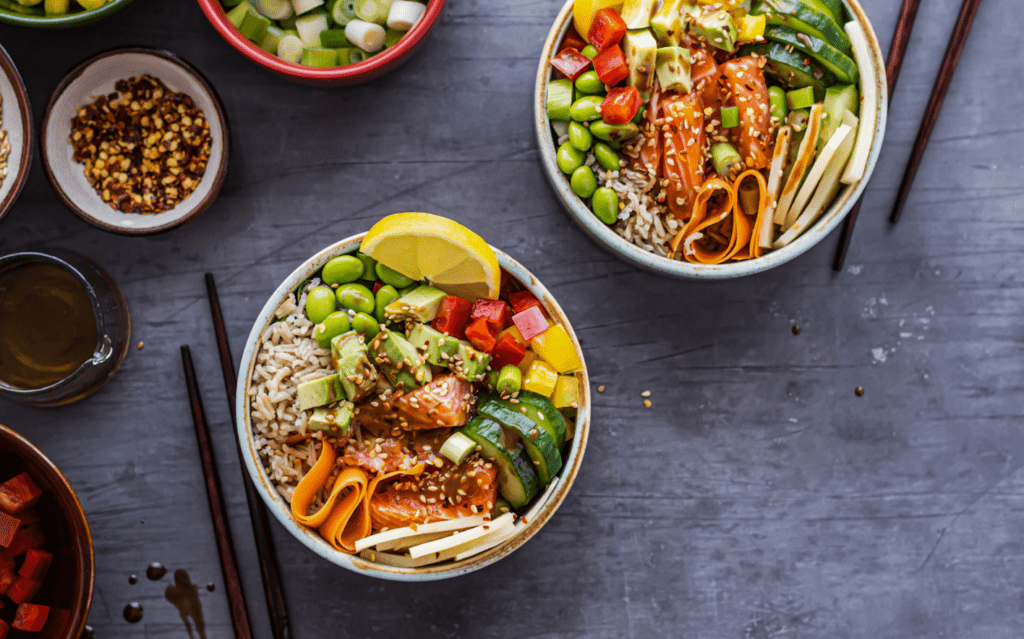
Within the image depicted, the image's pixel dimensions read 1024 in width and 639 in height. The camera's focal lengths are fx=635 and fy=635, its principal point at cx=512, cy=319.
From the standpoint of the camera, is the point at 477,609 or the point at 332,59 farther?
the point at 477,609

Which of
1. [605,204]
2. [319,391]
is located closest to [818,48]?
[605,204]

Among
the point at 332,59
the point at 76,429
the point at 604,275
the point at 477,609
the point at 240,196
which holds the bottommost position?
the point at 477,609

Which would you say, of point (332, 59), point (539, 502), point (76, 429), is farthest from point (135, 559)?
point (332, 59)

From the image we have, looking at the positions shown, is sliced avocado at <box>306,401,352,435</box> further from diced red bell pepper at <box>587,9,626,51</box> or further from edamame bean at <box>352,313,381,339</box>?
diced red bell pepper at <box>587,9,626,51</box>

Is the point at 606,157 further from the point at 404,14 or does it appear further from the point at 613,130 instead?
the point at 404,14

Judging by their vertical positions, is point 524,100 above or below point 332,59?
below

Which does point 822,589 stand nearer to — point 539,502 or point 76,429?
point 539,502

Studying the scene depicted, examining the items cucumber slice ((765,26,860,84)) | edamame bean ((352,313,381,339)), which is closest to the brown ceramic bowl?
edamame bean ((352,313,381,339))
